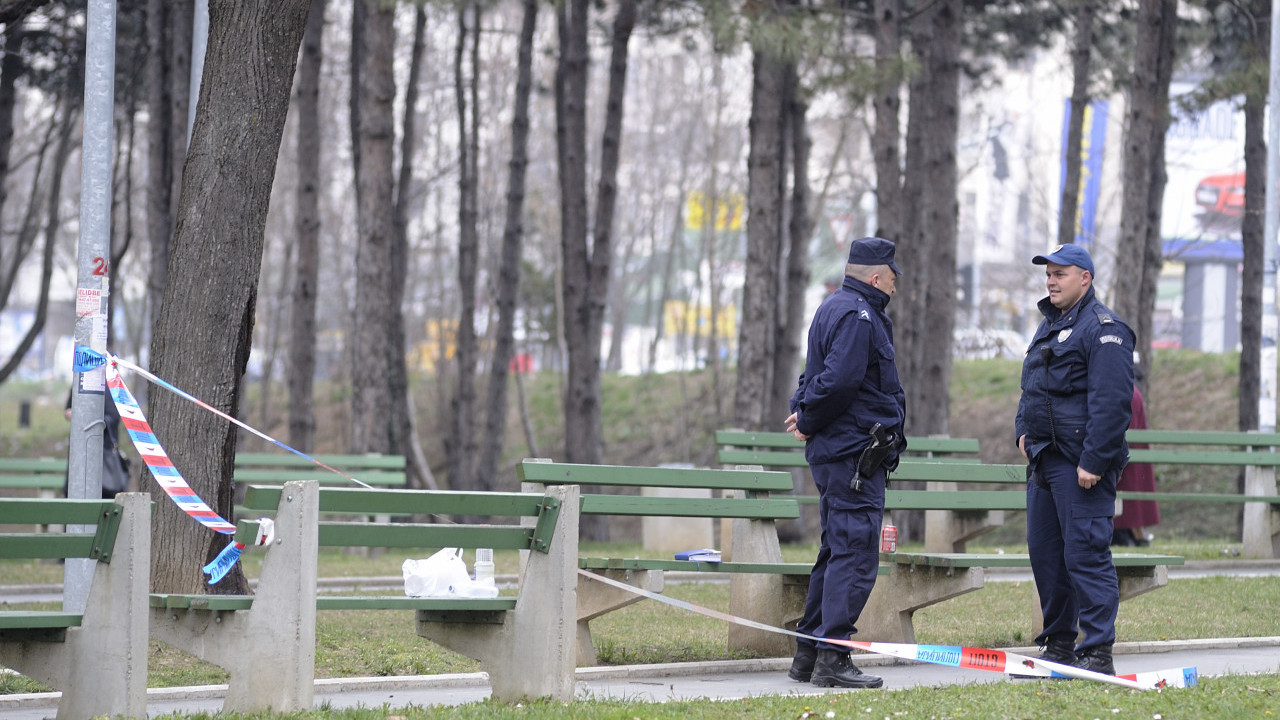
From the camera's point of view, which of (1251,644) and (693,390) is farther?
(693,390)

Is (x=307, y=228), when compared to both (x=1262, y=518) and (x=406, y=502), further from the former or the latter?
(x=406, y=502)

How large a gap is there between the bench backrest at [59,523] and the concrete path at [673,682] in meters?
0.96

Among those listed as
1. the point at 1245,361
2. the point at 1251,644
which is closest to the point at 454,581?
the point at 1251,644

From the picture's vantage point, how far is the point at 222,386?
8492 millimetres

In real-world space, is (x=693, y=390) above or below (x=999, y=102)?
below

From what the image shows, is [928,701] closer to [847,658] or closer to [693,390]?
[847,658]

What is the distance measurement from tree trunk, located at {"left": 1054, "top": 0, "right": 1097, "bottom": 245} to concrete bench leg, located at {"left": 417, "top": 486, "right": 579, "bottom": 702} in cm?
1470

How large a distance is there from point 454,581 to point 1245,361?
14.6 m

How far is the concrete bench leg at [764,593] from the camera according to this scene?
794 centimetres

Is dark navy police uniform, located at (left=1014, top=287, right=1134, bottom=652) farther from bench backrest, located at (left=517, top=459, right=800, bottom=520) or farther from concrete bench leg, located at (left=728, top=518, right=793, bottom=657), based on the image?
concrete bench leg, located at (left=728, top=518, right=793, bottom=657)

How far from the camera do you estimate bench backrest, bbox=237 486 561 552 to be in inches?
226

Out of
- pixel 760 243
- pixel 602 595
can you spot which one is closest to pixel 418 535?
pixel 602 595

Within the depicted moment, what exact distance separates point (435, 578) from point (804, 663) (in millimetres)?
1981

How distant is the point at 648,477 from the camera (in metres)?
7.81
